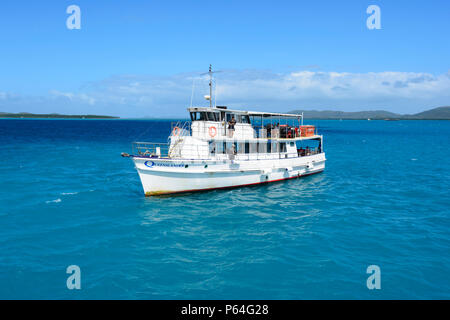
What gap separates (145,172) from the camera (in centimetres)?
2266

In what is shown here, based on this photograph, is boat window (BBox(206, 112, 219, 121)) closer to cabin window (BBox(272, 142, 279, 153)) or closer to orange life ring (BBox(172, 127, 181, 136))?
orange life ring (BBox(172, 127, 181, 136))

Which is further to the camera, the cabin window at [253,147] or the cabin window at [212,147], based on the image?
the cabin window at [253,147]

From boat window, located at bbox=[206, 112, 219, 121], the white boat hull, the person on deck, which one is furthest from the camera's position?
the person on deck

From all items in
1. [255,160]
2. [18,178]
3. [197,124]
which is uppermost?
[197,124]

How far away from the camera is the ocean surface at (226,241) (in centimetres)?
1165

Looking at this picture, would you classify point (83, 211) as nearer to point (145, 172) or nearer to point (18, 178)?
point (145, 172)

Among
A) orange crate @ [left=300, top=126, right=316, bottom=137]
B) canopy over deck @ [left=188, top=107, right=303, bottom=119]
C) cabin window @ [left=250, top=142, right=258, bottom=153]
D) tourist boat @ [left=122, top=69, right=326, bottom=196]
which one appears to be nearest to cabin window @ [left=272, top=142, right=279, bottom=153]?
tourist boat @ [left=122, top=69, right=326, bottom=196]

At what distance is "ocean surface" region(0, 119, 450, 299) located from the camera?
11648mm

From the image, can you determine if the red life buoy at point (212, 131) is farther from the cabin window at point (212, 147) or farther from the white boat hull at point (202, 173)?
the white boat hull at point (202, 173)

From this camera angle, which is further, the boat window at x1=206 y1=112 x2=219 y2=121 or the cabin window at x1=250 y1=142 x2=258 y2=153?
the cabin window at x1=250 y1=142 x2=258 y2=153

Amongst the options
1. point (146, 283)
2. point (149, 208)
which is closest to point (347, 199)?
point (149, 208)

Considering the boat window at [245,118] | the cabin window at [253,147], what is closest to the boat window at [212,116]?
the boat window at [245,118]

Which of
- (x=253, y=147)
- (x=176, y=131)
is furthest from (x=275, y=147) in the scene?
(x=176, y=131)

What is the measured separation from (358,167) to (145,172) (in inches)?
1177
